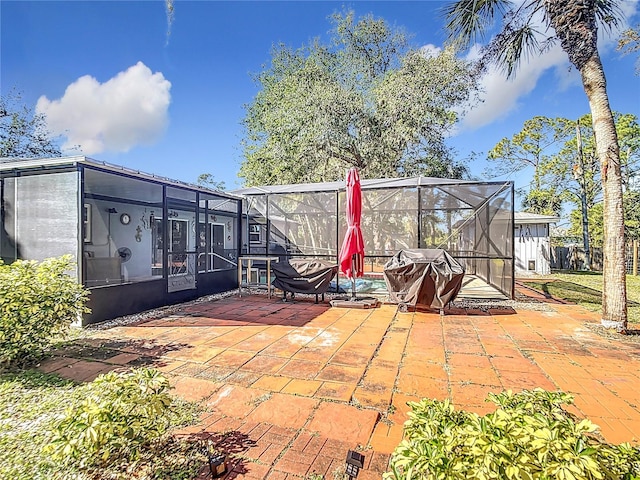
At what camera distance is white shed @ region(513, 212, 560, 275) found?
13141mm

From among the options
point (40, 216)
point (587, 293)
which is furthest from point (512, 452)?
point (587, 293)

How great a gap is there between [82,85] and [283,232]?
14.6 meters

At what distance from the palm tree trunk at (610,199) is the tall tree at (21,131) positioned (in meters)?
21.3

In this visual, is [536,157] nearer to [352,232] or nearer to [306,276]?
[352,232]

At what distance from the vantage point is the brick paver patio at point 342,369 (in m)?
2.26

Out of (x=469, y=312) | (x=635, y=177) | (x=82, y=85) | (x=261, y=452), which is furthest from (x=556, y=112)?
(x=82, y=85)

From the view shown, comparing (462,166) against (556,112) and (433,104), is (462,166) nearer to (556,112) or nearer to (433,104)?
(433,104)

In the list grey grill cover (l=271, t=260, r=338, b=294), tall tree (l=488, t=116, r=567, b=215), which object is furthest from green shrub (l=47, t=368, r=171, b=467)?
tall tree (l=488, t=116, r=567, b=215)

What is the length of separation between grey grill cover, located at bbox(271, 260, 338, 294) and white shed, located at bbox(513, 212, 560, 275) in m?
9.87

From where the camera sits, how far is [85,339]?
4539 mm

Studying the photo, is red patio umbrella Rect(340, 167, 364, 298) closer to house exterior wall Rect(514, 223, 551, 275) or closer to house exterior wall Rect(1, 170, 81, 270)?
house exterior wall Rect(1, 170, 81, 270)

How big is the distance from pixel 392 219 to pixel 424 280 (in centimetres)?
249

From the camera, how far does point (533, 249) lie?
44.0ft

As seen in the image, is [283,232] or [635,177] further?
[635,177]
